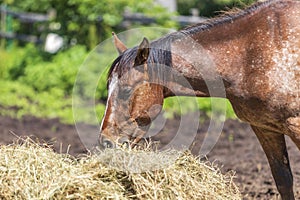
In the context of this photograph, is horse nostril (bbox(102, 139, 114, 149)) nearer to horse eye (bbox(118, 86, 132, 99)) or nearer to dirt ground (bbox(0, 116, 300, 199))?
horse eye (bbox(118, 86, 132, 99))

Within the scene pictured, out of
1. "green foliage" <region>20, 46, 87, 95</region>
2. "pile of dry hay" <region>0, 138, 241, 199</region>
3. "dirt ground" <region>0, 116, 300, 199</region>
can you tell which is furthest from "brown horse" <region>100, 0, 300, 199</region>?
"green foliage" <region>20, 46, 87, 95</region>

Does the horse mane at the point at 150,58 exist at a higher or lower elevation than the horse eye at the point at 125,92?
higher

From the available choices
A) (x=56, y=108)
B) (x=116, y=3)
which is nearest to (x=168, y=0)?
(x=116, y=3)

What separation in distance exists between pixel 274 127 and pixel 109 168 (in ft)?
4.64

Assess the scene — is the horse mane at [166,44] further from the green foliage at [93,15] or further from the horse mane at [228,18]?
the green foliage at [93,15]

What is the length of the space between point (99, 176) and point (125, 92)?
0.79 m

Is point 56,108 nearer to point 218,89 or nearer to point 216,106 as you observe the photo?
point 216,106

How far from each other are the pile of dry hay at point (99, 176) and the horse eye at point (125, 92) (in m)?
0.56

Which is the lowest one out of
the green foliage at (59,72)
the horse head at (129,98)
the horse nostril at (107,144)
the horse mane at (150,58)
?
the green foliage at (59,72)

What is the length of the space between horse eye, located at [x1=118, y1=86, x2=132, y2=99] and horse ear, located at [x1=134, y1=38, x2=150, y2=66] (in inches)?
7.9

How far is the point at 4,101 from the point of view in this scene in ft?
40.2

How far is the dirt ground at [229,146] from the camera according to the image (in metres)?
6.14

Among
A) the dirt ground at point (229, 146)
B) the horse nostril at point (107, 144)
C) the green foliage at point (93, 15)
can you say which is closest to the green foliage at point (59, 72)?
the green foliage at point (93, 15)

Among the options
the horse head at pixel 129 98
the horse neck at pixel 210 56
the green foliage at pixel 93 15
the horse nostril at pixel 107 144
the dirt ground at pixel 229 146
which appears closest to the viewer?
the horse nostril at pixel 107 144
